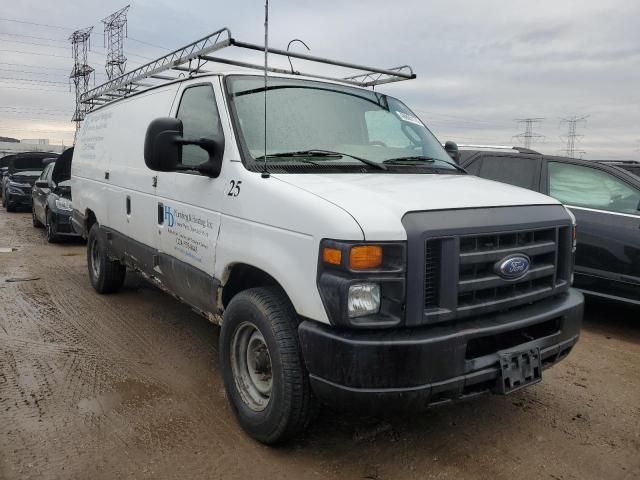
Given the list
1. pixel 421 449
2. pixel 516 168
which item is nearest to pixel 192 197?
pixel 421 449

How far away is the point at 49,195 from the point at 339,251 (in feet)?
33.2

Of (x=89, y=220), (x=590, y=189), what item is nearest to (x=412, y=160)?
(x=590, y=189)

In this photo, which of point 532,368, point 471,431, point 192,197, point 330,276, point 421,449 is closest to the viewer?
point 330,276

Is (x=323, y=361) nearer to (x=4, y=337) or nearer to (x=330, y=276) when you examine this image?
(x=330, y=276)

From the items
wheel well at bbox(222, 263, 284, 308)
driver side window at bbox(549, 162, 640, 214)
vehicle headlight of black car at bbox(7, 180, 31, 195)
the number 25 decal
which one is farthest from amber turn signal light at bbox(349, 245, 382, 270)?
vehicle headlight of black car at bbox(7, 180, 31, 195)

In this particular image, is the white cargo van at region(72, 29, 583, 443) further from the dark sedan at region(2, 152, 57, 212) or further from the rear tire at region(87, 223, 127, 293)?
the dark sedan at region(2, 152, 57, 212)

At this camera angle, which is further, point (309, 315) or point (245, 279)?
point (245, 279)

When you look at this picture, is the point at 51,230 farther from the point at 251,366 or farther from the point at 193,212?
the point at 251,366

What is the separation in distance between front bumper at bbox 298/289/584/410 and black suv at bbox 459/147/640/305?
3.21 m

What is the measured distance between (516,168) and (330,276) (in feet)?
15.3

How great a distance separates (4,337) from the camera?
5082 mm

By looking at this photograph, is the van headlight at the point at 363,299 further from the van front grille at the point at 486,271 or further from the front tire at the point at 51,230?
the front tire at the point at 51,230

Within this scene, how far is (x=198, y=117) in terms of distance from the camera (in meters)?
4.05

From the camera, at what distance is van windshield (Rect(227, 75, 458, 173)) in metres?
3.49
